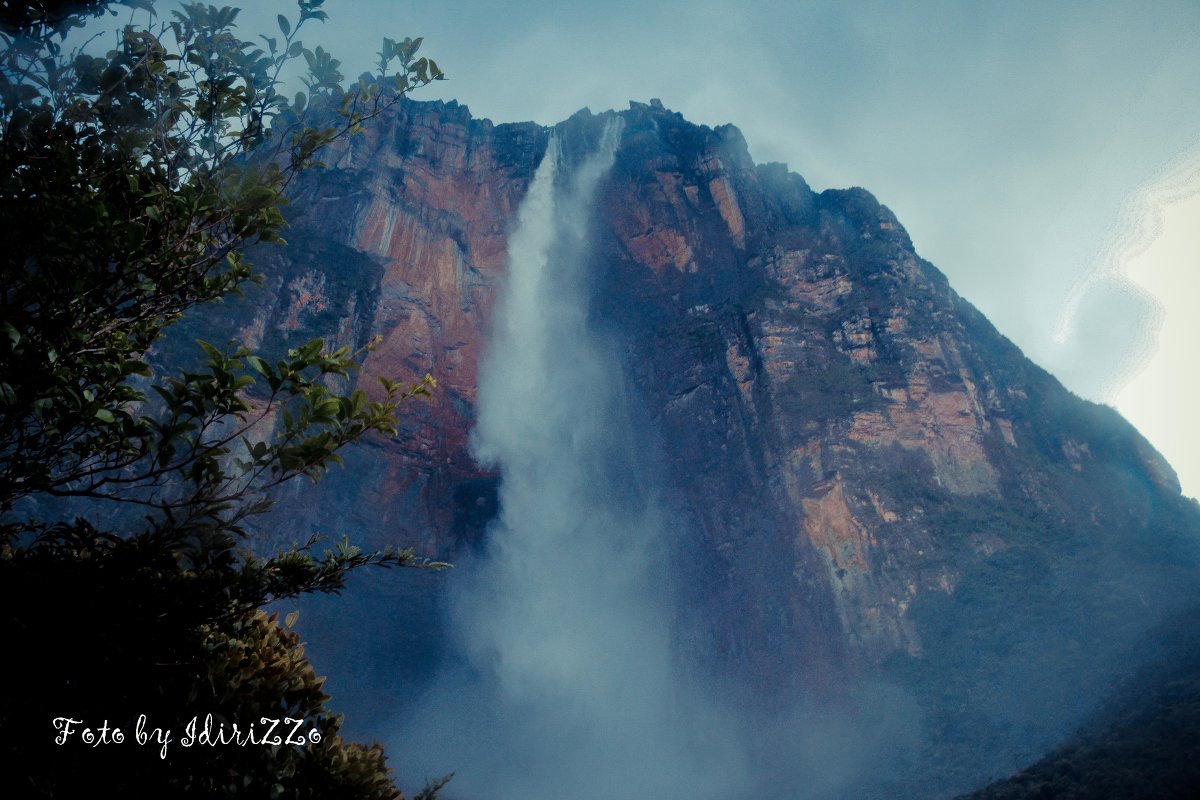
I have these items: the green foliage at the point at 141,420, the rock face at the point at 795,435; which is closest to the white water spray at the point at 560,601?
the rock face at the point at 795,435

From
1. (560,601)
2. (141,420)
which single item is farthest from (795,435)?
(141,420)

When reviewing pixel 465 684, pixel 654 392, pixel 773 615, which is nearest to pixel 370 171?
pixel 654 392

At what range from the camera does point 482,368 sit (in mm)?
48719

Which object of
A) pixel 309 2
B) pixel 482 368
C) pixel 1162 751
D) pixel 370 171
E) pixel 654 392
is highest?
pixel 370 171

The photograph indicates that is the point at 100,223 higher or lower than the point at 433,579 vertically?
lower

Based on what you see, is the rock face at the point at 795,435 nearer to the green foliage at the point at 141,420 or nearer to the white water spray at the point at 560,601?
the white water spray at the point at 560,601

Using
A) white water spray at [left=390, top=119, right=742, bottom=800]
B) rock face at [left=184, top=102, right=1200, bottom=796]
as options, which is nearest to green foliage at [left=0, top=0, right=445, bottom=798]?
rock face at [left=184, top=102, right=1200, bottom=796]

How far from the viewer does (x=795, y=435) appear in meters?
39.6

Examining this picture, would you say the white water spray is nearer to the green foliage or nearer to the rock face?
the rock face

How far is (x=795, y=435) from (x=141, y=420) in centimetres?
3918

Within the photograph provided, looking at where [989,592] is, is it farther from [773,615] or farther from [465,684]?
[465,684]

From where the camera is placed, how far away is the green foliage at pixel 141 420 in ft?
10.2

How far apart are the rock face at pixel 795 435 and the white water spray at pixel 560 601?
7.55 feet

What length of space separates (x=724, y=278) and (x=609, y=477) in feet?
60.7
